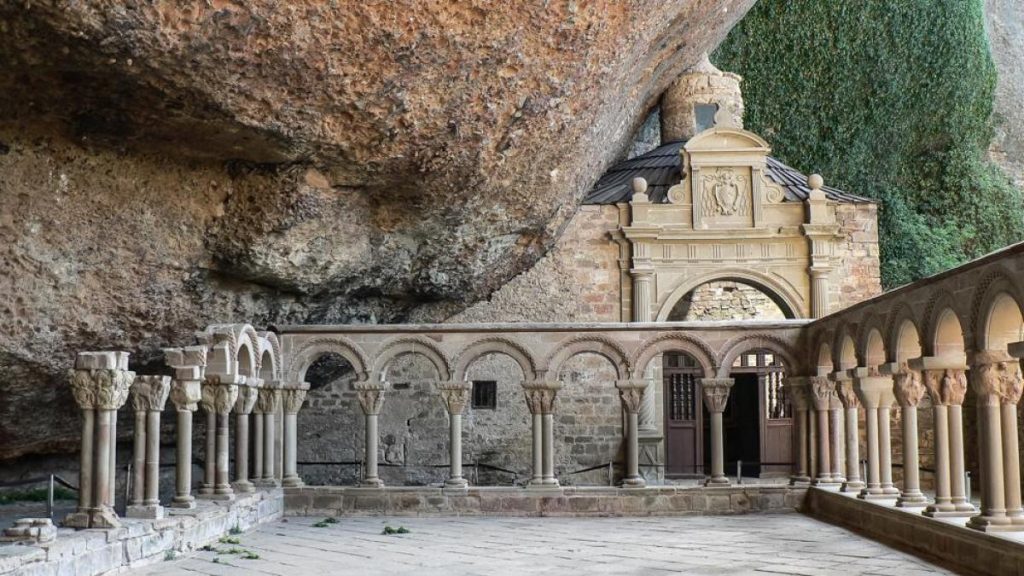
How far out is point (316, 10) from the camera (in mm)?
8469

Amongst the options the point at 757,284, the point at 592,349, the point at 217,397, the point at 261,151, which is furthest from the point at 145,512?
the point at 757,284

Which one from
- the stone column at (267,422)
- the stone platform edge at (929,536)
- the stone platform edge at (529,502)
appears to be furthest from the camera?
the stone column at (267,422)

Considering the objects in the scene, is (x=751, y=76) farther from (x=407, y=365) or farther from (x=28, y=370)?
(x=28, y=370)

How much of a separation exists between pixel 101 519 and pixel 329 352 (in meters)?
5.46

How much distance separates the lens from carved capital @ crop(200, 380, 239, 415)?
11219mm

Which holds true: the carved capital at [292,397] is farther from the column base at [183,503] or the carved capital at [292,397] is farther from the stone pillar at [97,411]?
the stone pillar at [97,411]

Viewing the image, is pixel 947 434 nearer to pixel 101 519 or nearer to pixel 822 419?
pixel 822 419

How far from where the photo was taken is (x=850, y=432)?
12398 millimetres

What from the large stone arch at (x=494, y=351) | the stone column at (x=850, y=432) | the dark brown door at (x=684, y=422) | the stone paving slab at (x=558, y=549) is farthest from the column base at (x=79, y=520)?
the dark brown door at (x=684, y=422)

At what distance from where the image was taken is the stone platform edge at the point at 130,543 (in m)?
6.95

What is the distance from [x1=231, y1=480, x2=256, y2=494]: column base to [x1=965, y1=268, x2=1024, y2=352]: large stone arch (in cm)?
740

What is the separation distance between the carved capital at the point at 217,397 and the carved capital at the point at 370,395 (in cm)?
241

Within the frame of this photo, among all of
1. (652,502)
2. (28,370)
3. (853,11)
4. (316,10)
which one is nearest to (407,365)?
(652,502)

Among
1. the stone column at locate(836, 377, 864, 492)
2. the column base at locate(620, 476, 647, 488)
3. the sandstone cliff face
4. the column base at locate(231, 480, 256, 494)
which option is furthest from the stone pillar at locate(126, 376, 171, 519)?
the stone column at locate(836, 377, 864, 492)
